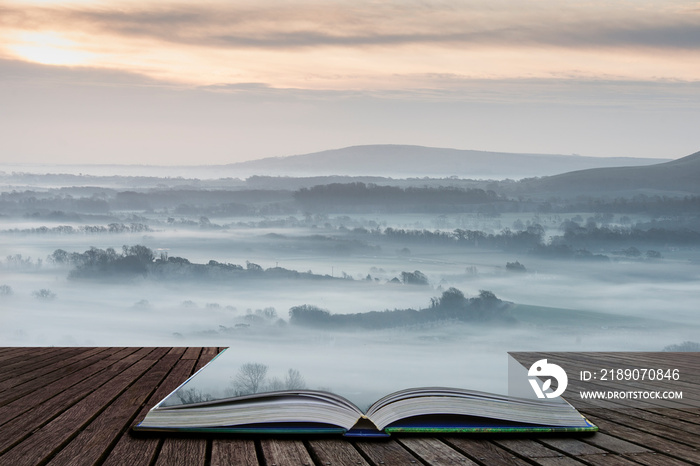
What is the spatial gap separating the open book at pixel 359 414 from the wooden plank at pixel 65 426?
0.82ft

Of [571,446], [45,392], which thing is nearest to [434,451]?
[571,446]

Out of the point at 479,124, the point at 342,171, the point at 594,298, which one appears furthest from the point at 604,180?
the point at 342,171

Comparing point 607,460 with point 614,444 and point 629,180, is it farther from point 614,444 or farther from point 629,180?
point 629,180

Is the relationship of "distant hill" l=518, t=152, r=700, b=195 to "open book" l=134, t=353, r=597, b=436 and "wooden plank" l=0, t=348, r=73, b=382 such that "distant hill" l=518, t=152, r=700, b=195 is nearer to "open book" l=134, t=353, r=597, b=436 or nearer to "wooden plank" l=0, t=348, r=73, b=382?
"wooden plank" l=0, t=348, r=73, b=382

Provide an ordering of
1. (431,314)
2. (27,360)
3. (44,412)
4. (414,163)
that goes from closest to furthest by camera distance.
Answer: (44,412) → (27,360) → (414,163) → (431,314)

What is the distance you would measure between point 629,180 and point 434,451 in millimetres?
13986

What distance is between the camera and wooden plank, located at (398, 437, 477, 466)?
1634 millimetres

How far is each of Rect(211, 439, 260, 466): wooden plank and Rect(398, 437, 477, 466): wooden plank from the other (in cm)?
42

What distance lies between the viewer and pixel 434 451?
1.73m

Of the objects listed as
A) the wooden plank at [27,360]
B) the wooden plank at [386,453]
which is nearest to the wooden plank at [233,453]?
the wooden plank at [386,453]

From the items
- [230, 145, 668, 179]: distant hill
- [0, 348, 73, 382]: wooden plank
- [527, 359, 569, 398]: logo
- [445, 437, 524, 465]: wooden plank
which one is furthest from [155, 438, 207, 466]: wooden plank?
[230, 145, 668, 179]: distant hill

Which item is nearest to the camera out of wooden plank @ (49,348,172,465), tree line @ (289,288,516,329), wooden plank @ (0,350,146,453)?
wooden plank @ (49,348,172,465)

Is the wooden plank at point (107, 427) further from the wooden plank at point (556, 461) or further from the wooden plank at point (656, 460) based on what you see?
the wooden plank at point (656, 460)

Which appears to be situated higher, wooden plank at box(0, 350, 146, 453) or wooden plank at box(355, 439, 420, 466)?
wooden plank at box(0, 350, 146, 453)
